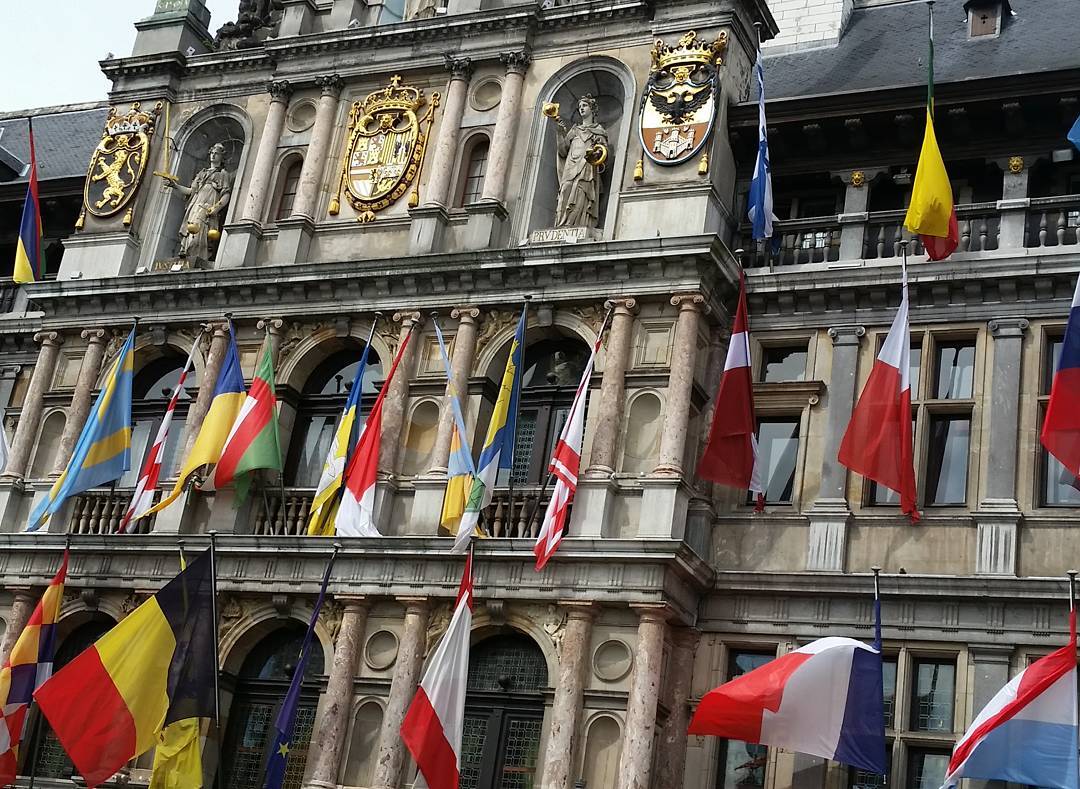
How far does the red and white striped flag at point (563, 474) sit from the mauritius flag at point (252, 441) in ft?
17.2

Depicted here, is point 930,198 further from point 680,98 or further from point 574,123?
point 574,123

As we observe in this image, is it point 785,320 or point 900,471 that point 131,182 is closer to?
point 785,320

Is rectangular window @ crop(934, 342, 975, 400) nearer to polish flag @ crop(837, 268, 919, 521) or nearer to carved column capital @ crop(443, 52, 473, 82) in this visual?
polish flag @ crop(837, 268, 919, 521)

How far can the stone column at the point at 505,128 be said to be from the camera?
2953 centimetres

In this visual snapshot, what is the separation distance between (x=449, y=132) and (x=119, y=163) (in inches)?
304

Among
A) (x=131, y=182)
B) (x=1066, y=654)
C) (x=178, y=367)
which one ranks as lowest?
(x=1066, y=654)

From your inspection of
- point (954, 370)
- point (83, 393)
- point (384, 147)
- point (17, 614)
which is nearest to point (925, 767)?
point (954, 370)

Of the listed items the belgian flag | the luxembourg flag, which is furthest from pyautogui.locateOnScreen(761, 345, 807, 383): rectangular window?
the belgian flag

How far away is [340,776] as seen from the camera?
25938mm

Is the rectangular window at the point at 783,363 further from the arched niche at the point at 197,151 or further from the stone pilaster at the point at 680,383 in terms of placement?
the arched niche at the point at 197,151

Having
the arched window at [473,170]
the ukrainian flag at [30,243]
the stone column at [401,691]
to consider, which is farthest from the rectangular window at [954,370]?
the ukrainian flag at [30,243]

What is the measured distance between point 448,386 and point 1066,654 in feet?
35.4

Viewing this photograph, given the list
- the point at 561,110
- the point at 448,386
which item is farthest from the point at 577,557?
the point at 561,110

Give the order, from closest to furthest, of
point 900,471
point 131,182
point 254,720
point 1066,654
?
point 1066,654, point 900,471, point 254,720, point 131,182
